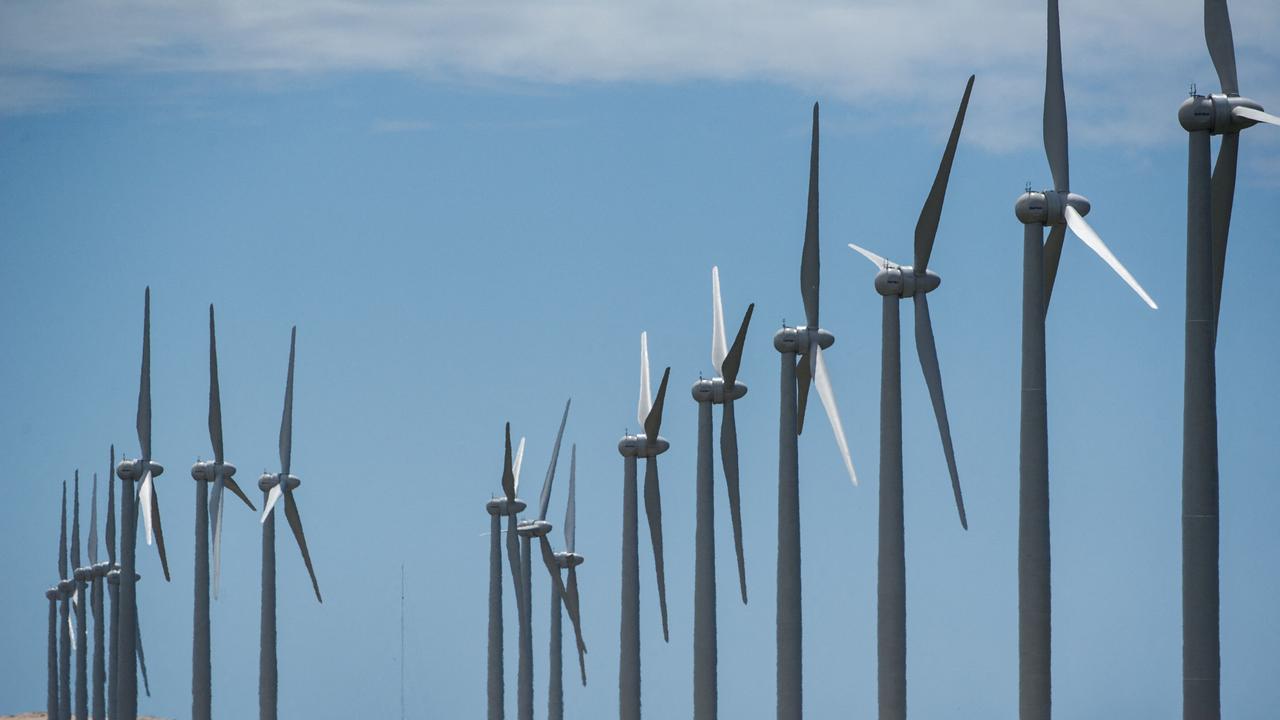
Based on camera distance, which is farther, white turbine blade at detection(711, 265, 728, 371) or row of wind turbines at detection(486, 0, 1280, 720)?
white turbine blade at detection(711, 265, 728, 371)

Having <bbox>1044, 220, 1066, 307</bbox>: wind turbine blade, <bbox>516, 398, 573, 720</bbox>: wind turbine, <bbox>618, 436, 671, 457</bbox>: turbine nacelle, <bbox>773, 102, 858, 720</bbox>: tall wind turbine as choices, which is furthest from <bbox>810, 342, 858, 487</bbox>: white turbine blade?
<bbox>516, 398, 573, 720</bbox>: wind turbine

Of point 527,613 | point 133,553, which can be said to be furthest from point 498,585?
point 133,553

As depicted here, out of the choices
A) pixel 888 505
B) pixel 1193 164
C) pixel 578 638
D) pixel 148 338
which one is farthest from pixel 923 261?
pixel 148 338

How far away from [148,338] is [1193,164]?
66.6 m

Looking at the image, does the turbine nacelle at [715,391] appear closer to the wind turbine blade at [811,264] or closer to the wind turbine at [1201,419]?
the wind turbine blade at [811,264]

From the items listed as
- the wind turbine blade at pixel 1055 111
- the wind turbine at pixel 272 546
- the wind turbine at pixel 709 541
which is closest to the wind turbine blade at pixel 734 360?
the wind turbine at pixel 709 541

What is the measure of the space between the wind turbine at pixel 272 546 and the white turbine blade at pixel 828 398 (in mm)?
38777

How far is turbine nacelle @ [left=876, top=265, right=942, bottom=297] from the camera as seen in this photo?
59094 mm

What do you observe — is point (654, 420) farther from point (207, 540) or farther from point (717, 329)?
point (207, 540)

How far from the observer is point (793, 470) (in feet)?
210

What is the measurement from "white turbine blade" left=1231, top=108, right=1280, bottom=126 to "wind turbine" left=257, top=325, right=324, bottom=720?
59.7 metres

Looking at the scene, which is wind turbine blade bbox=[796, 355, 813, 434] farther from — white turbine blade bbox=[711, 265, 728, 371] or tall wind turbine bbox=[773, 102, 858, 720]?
white turbine blade bbox=[711, 265, 728, 371]

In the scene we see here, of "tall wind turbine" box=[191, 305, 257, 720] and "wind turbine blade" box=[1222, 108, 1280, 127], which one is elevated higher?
"wind turbine blade" box=[1222, 108, 1280, 127]

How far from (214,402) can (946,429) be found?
168ft
